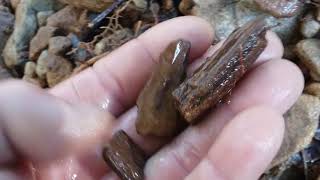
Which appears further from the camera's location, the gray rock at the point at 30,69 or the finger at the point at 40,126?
the gray rock at the point at 30,69

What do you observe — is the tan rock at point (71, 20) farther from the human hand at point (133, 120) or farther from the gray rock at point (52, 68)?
the human hand at point (133, 120)

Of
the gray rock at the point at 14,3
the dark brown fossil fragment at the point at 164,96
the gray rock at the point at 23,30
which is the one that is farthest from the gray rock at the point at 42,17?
the dark brown fossil fragment at the point at 164,96

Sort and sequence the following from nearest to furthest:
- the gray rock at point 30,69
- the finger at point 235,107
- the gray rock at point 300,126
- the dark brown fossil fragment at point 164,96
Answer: the finger at point 235,107, the dark brown fossil fragment at point 164,96, the gray rock at point 300,126, the gray rock at point 30,69

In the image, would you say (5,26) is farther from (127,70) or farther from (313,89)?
(313,89)

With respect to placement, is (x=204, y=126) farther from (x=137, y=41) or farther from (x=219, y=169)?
(x=137, y=41)

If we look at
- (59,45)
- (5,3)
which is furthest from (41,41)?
(5,3)

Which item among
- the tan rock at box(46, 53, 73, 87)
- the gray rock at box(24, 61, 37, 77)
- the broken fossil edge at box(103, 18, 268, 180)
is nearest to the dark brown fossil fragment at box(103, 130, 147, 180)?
the broken fossil edge at box(103, 18, 268, 180)

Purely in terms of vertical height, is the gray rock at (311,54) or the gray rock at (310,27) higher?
the gray rock at (310,27)
